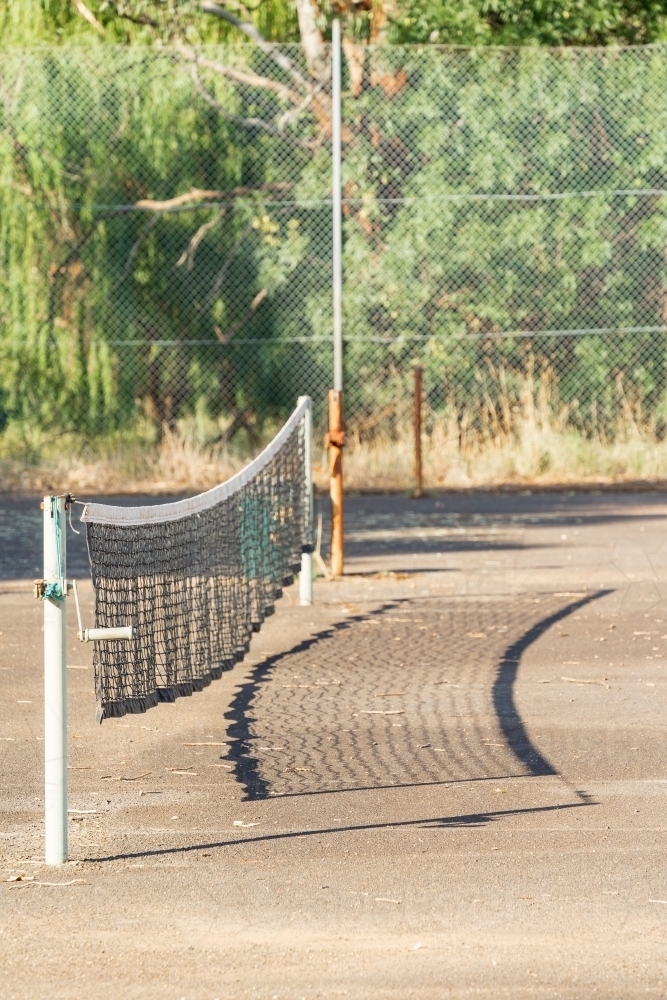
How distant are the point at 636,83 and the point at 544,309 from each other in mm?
2558

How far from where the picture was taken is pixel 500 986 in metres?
4.66

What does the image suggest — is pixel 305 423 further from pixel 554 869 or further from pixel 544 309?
pixel 544 309

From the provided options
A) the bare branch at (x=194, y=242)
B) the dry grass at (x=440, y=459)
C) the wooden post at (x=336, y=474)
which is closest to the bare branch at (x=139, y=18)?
the bare branch at (x=194, y=242)

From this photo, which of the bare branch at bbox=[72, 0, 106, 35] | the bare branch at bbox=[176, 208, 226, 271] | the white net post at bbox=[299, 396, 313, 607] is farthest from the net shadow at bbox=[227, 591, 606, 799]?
the bare branch at bbox=[72, 0, 106, 35]

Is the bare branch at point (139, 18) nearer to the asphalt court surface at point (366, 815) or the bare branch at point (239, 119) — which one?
the bare branch at point (239, 119)

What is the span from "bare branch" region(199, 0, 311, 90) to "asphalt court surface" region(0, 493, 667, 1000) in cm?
1064

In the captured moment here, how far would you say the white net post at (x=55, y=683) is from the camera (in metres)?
5.79

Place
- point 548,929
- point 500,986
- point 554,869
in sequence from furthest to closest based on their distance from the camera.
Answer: point 554,869, point 548,929, point 500,986

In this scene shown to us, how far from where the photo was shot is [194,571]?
8.90 meters

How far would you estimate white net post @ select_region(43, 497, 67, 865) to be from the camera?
579cm

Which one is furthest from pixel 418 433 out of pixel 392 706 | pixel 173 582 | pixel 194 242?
pixel 173 582

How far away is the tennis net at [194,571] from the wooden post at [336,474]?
41 centimetres

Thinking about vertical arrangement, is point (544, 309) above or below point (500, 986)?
above

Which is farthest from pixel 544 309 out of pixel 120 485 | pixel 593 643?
pixel 593 643
